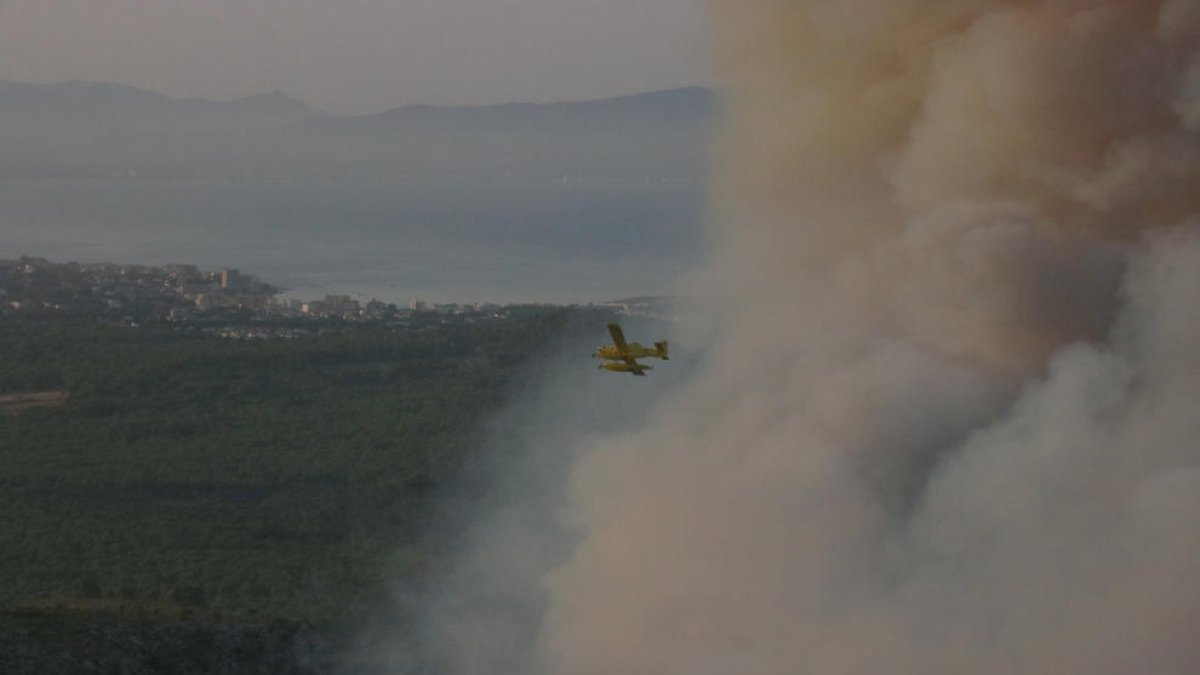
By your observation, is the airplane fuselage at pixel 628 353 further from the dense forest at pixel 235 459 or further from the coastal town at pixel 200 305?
the coastal town at pixel 200 305

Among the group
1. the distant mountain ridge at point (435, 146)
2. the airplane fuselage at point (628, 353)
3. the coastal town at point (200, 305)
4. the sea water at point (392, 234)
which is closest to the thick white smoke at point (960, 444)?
the airplane fuselage at point (628, 353)

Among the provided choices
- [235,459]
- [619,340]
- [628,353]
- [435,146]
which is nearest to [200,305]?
[235,459]

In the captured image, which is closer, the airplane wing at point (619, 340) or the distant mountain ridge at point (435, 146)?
the airplane wing at point (619, 340)

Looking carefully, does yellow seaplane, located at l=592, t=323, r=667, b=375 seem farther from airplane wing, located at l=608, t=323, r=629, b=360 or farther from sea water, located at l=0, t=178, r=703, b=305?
sea water, located at l=0, t=178, r=703, b=305

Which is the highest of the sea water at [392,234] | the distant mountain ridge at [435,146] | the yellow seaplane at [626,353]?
the distant mountain ridge at [435,146]

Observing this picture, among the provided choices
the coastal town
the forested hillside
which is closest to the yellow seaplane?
the forested hillside
